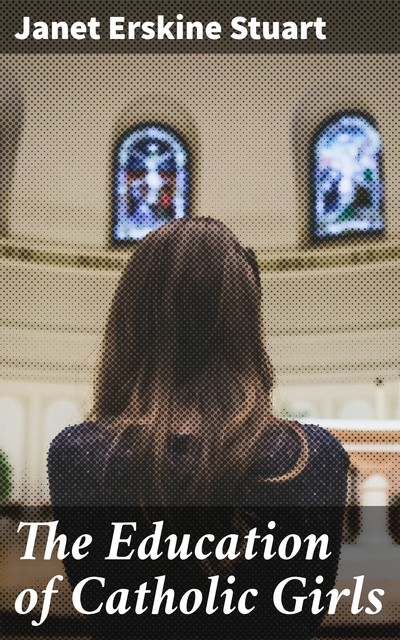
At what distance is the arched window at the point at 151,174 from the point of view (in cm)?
430

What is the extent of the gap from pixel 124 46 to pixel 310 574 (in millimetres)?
1205

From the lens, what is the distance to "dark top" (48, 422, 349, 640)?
2.82 feet

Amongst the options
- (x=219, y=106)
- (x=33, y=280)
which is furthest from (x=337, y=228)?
(x=33, y=280)

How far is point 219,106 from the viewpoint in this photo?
7617 mm

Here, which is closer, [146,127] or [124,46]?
[124,46]

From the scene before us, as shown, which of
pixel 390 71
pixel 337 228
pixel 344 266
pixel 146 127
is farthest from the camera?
pixel 344 266

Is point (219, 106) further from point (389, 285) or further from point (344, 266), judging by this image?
point (389, 285)

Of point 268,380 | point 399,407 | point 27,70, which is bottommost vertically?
point 399,407

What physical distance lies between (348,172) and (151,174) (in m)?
1.22

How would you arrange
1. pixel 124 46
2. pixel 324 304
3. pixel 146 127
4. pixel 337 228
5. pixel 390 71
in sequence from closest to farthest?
1. pixel 124 46
2. pixel 390 71
3. pixel 146 127
4. pixel 337 228
5. pixel 324 304

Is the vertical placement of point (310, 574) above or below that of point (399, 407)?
above

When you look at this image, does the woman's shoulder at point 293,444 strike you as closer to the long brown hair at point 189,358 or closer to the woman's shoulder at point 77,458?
the long brown hair at point 189,358

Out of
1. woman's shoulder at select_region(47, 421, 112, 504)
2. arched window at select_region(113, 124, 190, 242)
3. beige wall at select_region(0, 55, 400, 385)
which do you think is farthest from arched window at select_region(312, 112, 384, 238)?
woman's shoulder at select_region(47, 421, 112, 504)

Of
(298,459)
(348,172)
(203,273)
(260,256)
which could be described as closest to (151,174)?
(348,172)
